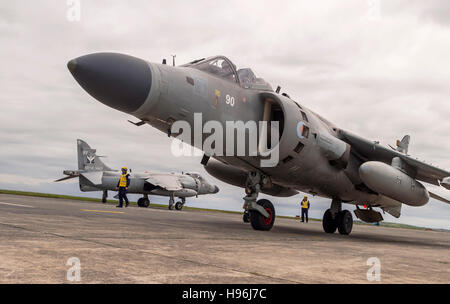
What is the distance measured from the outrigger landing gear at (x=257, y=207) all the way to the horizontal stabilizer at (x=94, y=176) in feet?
63.3

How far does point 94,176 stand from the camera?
27.6 m

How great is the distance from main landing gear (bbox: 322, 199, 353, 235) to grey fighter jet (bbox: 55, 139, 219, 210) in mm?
15836

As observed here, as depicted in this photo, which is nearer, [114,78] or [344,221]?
[114,78]

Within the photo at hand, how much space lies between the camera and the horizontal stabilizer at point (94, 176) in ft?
89.0

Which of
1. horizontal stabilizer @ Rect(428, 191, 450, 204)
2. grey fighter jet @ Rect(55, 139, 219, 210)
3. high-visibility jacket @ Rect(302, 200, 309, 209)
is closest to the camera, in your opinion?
horizontal stabilizer @ Rect(428, 191, 450, 204)

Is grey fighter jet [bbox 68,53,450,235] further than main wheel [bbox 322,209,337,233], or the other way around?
main wheel [bbox 322,209,337,233]

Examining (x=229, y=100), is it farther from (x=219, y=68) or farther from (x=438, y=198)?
(x=438, y=198)

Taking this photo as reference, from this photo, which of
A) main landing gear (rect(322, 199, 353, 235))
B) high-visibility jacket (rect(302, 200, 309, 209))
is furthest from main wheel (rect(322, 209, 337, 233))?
high-visibility jacket (rect(302, 200, 309, 209))

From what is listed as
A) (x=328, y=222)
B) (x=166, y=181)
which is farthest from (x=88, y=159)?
(x=328, y=222)

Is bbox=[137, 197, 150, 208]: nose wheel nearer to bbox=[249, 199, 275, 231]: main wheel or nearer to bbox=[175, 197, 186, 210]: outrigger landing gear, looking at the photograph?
bbox=[175, 197, 186, 210]: outrigger landing gear

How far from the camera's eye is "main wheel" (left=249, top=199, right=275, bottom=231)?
32.3 feet

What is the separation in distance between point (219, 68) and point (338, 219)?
263 inches
